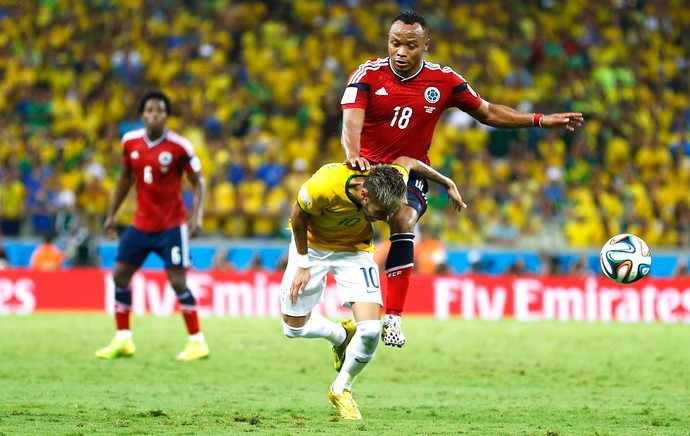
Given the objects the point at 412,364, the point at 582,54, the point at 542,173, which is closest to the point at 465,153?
the point at 542,173

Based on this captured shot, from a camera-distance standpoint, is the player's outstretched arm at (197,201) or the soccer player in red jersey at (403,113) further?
the player's outstretched arm at (197,201)

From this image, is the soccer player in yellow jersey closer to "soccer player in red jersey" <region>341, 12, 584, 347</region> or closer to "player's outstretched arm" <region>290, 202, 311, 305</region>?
"player's outstretched arm" <region>290, 202, 311, 305</region>

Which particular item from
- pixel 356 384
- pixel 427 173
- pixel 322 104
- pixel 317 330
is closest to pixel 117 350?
pixel 356 384

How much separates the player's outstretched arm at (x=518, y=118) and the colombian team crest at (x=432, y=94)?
0.40 metres

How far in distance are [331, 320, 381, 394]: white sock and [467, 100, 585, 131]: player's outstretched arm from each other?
199cm

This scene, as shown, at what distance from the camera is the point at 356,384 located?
10.5 meters

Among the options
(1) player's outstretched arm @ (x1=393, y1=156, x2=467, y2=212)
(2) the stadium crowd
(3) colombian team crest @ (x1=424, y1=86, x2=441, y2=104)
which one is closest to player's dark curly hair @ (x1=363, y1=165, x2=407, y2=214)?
(1) player's outstretched arm @ (x1=393, y1=156, x2=467, y2=212)

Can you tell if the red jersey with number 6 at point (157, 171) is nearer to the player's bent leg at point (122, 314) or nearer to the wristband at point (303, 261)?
the player's bent leg at point (122, 314)

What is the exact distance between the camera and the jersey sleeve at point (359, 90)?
27.4ft

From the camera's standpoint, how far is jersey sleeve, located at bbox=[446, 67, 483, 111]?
874 cm

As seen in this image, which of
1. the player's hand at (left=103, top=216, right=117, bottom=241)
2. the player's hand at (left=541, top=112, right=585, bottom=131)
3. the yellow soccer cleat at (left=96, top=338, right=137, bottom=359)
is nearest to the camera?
the player's hand at (left=541, top=112, right=585, bottom=131)

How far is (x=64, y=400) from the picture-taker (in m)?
8.70

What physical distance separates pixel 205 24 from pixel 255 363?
49.8ft

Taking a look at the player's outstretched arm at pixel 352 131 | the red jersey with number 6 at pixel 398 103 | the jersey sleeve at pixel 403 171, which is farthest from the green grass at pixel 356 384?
the red jersey with number 6 at pixel 398 103
